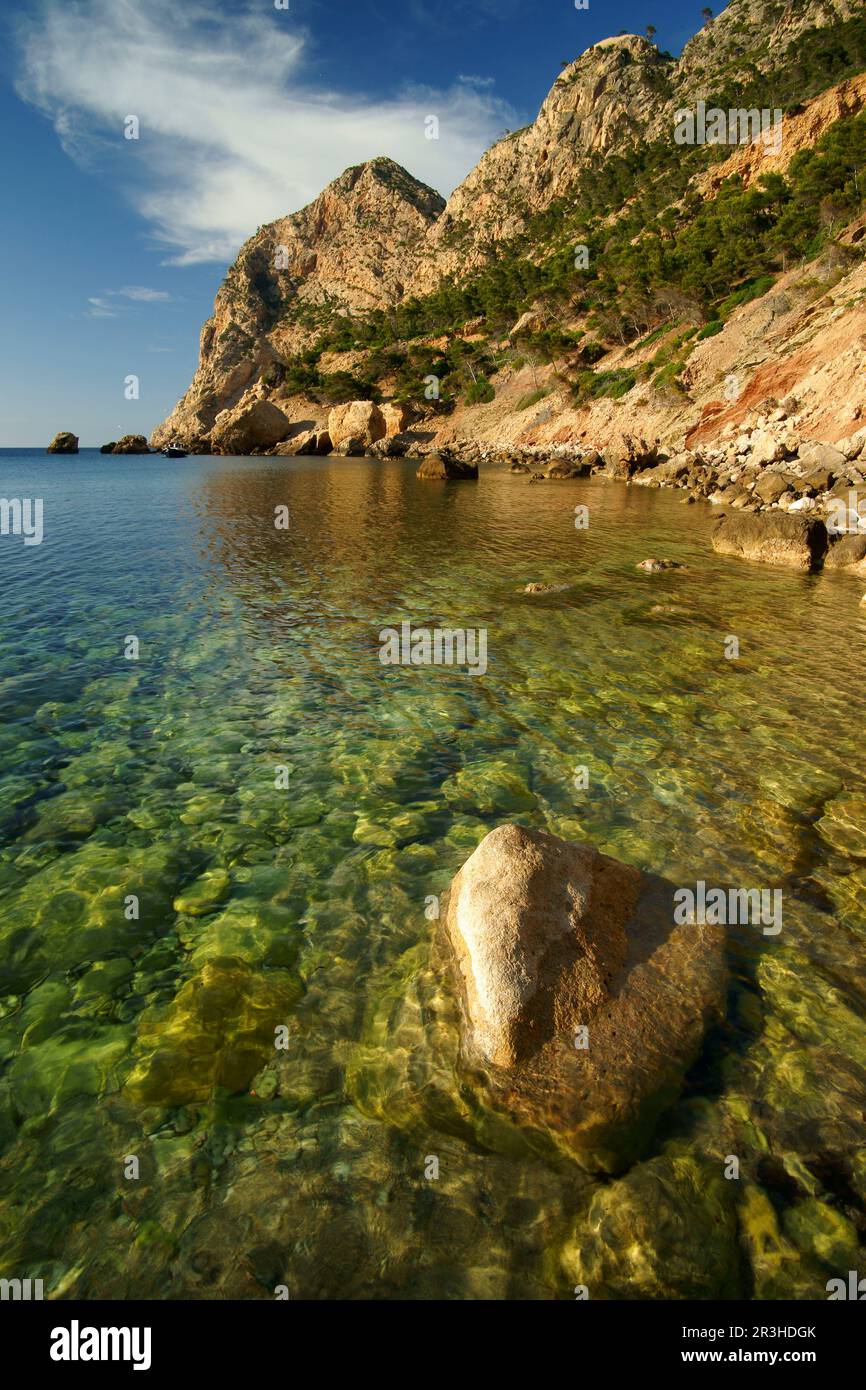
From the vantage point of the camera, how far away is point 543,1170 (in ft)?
12.1

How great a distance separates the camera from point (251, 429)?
107 m

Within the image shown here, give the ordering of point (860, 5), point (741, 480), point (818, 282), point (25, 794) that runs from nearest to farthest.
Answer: point (25, 794), point (741, 480), point (818, 282), point (860, 5)

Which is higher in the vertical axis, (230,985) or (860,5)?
(860,5)

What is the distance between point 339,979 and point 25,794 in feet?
16.4

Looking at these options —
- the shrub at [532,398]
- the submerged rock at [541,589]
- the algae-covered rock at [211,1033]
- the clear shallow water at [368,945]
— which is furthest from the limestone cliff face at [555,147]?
the algae-covered rock at [211,1033]

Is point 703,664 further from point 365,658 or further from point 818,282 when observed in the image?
point 818,282

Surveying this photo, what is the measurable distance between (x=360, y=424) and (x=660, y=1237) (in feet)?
341

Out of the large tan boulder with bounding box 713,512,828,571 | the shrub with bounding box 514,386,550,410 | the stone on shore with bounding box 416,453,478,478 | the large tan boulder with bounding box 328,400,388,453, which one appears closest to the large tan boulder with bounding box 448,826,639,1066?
the large tan boulder with bounding box 713,512,828,571

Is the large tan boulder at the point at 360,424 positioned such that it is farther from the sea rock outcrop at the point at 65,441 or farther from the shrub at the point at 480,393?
the sea rock outcrop at the point at 65,441

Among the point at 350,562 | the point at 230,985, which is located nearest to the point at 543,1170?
the point at 230,985

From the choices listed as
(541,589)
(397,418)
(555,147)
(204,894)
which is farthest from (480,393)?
(555,147)

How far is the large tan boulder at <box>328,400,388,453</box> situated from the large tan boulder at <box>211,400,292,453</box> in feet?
50.9

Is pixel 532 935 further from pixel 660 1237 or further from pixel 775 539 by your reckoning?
pixel 775 539

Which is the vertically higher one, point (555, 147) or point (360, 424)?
point (555, 147)
